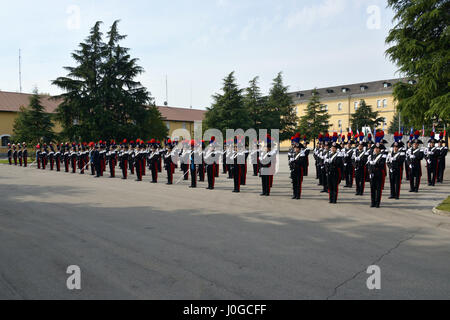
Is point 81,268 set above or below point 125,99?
below

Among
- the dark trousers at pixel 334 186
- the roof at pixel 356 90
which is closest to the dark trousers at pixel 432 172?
the dark trousers at pixel 334 186

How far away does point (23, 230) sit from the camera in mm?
7184

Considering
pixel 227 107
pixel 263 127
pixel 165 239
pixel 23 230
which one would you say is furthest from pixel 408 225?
pixel 263 127

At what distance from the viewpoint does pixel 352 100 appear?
7475 cm

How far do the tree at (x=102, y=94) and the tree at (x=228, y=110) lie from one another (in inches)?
383

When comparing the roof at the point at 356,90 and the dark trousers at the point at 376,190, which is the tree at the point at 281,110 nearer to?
the roof at the point at 356,90

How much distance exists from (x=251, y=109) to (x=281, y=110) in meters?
6.51

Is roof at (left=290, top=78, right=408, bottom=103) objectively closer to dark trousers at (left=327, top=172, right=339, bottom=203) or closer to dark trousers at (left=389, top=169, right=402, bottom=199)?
dark trousers at (left=389, top=169, right=402, bottom=199)

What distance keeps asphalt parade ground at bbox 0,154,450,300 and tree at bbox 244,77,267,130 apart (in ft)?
130

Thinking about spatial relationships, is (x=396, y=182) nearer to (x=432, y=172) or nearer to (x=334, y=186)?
(x=334, y=186)

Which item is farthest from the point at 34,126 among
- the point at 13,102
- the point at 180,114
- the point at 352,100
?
the point at 352,100
